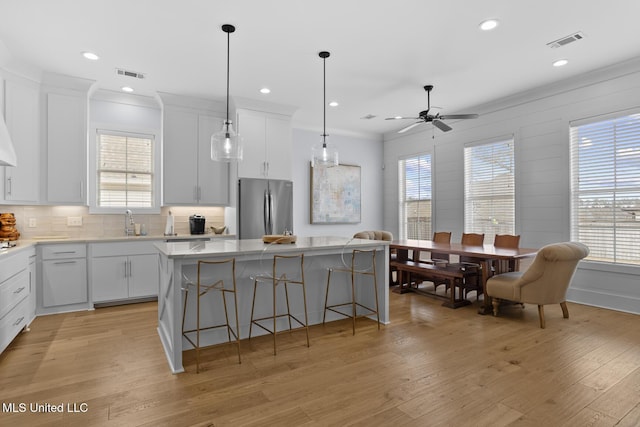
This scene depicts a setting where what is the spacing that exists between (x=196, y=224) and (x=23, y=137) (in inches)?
88.3

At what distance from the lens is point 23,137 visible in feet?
13.6

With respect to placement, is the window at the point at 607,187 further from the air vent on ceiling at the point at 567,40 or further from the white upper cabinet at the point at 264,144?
the white upper cabinet at the point at 264,144

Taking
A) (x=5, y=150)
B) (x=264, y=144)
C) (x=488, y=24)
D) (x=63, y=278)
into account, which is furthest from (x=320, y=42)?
(x=63, y=278)

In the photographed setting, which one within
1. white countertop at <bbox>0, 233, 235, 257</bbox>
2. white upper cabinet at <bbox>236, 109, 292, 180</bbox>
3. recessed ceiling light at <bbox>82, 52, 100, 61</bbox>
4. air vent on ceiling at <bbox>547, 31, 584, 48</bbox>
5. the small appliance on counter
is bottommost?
white countertop at <bbox>0, 233, 235, 257</bbox>

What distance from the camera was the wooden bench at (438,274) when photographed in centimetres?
450

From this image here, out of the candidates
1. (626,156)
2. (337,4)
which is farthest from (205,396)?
(626,156)

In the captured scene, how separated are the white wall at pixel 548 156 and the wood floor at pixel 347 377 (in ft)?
2.65

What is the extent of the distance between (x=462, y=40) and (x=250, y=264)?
310 cm

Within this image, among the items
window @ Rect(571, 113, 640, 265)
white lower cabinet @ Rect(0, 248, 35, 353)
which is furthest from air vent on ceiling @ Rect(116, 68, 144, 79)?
window @ Rect(571, 113, 640, 265)

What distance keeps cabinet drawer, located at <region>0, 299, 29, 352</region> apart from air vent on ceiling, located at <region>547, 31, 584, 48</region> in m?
5.80

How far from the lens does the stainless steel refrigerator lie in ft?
17.4

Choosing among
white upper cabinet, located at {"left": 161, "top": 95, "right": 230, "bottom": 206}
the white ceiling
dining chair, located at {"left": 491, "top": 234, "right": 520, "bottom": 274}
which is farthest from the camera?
white upper cabinet, located at {"left": 161, "top": 95, "right": 230, "bottom": 206}

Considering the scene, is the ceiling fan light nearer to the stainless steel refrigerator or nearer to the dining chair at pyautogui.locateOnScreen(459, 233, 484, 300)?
the dining chair at pyautogui.locateOnScreen(459, 233, 484, 300)

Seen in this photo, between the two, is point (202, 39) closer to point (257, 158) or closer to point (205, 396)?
point (257, 158)
